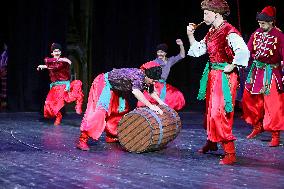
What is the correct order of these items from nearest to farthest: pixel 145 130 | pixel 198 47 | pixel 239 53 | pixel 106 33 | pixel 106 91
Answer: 1. pixel 239 53
2. pixel 198 47
3. pixel 145 130
4. pixel 106 91
5. pixel 106 33

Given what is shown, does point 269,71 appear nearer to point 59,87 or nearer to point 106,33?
point 59,87

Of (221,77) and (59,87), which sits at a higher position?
(221,77)

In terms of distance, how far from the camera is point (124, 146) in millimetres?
4617

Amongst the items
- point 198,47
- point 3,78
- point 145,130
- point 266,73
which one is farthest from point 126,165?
point 3,78

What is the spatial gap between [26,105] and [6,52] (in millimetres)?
1028

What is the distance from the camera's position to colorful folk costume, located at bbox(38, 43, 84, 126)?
23.0 feet

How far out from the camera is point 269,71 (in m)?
5.29

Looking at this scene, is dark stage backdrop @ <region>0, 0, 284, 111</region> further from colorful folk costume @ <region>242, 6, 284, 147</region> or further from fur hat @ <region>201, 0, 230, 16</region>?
fur hat @ <region>201, 0, 230, 16</region>

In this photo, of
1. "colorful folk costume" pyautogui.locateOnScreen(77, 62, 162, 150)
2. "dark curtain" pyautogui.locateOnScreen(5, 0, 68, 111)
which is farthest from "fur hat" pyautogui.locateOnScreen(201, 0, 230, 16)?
"dark curtain" pyautogui.locateOnScreen(5, 0, 68, 111)

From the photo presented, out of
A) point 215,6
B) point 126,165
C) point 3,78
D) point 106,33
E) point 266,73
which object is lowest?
point 126,165

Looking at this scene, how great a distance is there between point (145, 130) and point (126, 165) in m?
0.56

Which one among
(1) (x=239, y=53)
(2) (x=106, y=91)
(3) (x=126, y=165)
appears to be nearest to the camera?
(1) (x=239, y=53)

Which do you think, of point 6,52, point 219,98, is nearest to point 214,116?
point 219,98

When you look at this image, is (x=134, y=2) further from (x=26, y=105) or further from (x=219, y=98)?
(x=219, y=98)
